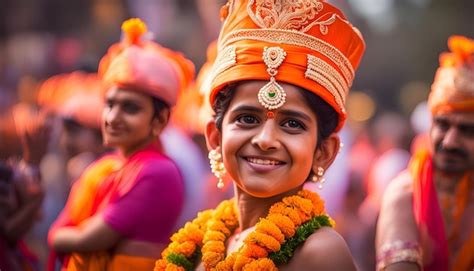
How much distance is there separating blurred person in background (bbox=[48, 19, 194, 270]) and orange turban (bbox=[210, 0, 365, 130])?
1068 millimetres

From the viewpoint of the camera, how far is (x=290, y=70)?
3.42 m

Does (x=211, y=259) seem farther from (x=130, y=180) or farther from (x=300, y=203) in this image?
(x=130, y=180)

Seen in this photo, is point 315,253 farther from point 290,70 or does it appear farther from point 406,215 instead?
point 406,215

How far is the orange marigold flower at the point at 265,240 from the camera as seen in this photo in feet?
11.0

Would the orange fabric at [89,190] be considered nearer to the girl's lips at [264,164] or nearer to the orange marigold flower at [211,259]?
the orange marigold flower at [211,259]

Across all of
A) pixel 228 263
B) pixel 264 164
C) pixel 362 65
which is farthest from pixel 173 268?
pixel 362 65

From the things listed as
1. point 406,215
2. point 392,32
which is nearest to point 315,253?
point 406,215

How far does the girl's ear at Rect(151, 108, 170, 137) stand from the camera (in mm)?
4719

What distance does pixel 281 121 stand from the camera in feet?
11.3

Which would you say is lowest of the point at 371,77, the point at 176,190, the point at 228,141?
the point at 176,190

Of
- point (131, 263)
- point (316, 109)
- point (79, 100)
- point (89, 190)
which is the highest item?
point (316, 109)

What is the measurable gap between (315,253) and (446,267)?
4.54ft

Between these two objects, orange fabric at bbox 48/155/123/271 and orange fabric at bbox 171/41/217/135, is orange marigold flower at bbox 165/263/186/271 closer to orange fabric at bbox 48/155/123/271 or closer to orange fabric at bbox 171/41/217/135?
orange fabric at bbox 48/155/123/271

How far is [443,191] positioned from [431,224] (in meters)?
0.25
